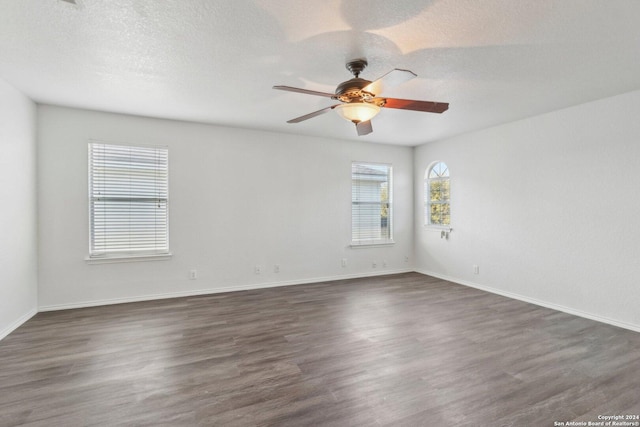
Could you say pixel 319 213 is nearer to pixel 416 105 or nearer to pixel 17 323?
pixel 416 105

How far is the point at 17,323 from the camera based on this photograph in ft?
11.0

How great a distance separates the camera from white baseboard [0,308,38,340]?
3100 millimetres

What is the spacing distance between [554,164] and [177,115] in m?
5.10

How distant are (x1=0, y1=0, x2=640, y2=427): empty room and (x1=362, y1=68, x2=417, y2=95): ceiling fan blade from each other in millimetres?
18

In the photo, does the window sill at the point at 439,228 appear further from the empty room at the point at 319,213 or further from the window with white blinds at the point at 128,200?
the window with white blinds at the point at 128,200

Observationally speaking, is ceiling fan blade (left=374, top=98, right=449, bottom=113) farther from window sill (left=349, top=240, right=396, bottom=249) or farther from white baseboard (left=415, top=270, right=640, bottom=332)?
window sill (left=349, top=240, right=396, bottom=249)

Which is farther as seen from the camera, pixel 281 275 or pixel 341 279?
pixel 341 279

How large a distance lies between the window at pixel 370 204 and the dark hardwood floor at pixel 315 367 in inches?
82.1

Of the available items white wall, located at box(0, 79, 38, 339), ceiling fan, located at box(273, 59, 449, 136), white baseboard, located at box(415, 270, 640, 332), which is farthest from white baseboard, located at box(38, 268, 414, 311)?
ceiling fan, located at box(273, 59, 449, 136)

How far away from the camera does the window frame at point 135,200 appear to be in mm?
4070

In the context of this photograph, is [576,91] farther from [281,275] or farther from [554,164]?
[281,275]

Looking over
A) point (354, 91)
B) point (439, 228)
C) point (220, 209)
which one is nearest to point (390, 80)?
point (354, 91)

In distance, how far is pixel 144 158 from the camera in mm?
4344

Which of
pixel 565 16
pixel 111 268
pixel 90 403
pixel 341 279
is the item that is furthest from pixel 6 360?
pixel 565 16
